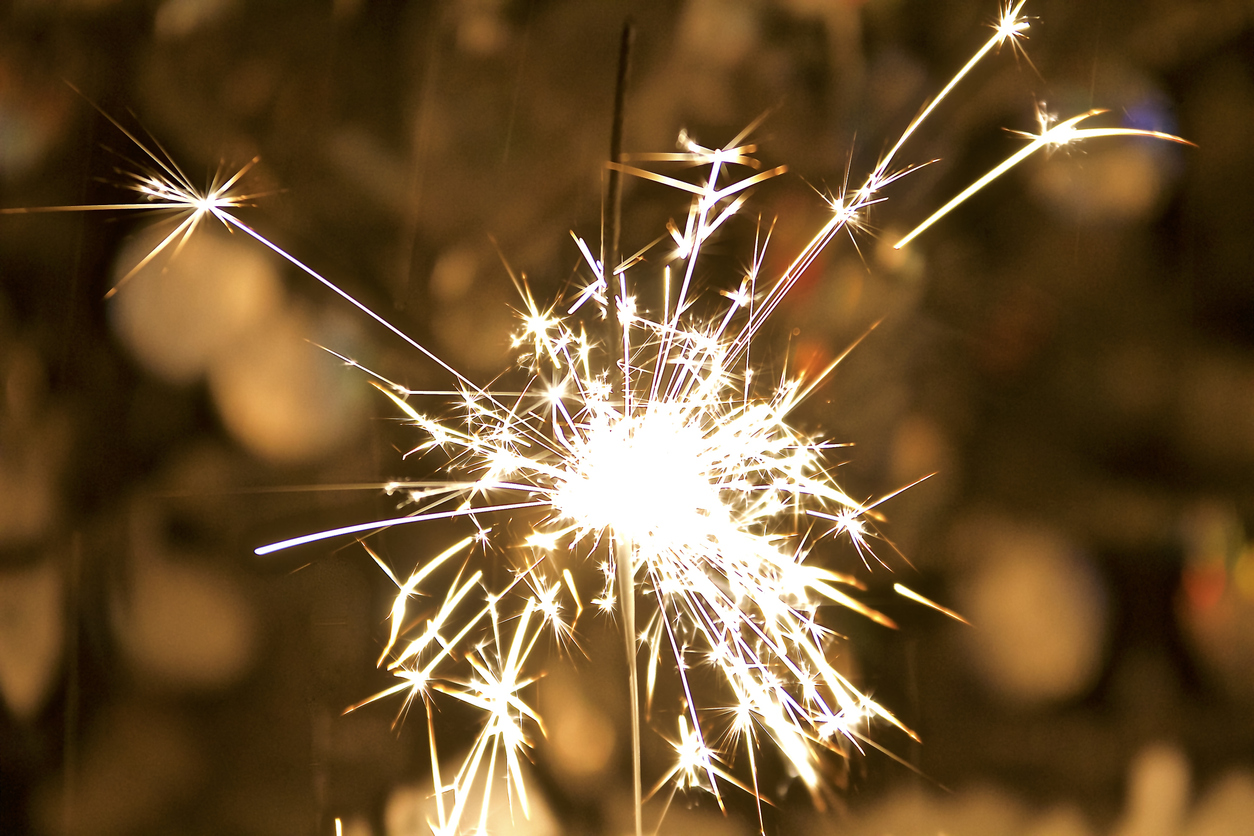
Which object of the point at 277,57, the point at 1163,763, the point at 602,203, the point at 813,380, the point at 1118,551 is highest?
the point at 277,57

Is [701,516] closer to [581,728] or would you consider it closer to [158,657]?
[581,728]

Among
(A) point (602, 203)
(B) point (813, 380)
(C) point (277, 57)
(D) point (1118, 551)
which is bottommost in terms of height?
(D) point (1118, 551)

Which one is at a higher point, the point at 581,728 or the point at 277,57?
the point at 277,57

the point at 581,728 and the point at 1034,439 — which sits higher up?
the point at 1034,439

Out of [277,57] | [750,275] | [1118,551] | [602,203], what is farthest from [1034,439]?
[277,57]

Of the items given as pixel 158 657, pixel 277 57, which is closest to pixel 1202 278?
pixel 277 57

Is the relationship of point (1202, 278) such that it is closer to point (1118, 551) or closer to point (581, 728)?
point (1118, 551)
